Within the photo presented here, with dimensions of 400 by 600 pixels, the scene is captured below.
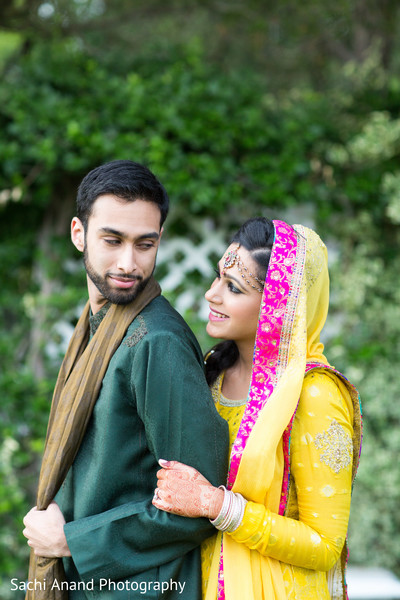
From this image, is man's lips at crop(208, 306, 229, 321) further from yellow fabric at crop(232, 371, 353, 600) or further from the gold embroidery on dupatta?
the gold embroidery on dupatta

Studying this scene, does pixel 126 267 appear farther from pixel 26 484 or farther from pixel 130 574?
pixel 26 484

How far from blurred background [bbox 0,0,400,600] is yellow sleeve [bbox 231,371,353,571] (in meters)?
1.89

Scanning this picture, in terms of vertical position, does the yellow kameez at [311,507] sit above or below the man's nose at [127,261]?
below

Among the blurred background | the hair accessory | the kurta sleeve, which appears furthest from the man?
the blurred background

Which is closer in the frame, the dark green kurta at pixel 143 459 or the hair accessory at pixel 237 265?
the dark green kurta at pixel 143 459

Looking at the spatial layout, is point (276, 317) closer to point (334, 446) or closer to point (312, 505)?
point (334, 446)

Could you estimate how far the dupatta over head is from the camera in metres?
1.59

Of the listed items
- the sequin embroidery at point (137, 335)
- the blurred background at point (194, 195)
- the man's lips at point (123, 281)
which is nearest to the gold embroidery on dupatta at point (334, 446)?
the sequin embroidery at point (137, 335)

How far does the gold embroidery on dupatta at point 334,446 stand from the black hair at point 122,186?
73cm

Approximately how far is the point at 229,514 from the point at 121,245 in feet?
2.43

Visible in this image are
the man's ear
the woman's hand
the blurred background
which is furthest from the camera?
the blurred background

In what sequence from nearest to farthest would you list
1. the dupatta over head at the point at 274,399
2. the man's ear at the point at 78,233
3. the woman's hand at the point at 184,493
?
1. the woman's hand at the point at 184,493
2. the dupatta over head at the point at 274,399
3. the man's ear at the point at 78,233

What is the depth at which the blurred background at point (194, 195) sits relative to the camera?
11.7ft

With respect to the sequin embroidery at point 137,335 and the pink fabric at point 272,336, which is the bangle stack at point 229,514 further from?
the sequin embroidery at point 137,335
